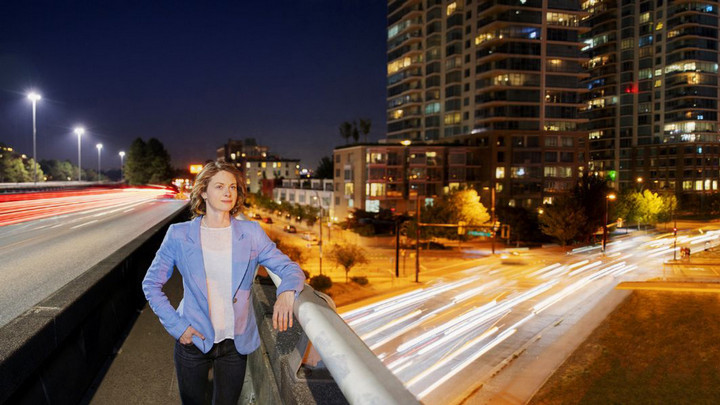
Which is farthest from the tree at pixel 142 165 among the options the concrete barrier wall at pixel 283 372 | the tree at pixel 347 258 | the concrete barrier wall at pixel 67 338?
the concrete barrier wall at pixel 283 372

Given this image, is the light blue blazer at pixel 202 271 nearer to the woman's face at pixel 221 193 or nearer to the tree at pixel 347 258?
the woman's face at pixel 221 193

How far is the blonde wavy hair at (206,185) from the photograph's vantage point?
3762mm

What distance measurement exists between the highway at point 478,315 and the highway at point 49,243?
13.8 m

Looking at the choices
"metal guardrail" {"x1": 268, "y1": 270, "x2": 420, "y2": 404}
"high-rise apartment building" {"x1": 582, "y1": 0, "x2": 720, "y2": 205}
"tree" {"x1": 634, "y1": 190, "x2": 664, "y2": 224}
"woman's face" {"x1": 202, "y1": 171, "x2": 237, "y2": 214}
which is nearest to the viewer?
"metal guardrail" {"x1": 268, "y1": 270, "x2": 420, "y2": 404}

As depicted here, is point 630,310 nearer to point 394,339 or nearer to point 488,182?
point 394,339

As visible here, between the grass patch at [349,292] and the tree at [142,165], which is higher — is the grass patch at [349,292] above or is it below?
below

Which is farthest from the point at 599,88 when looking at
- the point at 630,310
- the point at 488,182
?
the point at 630,310

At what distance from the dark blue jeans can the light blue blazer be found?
11cm

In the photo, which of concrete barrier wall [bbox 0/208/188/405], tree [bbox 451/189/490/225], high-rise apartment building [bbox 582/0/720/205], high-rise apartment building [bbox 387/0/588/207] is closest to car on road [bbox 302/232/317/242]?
tree [bbox 451/189/490/225]

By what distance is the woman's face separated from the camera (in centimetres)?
367

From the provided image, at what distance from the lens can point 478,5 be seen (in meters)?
86.2

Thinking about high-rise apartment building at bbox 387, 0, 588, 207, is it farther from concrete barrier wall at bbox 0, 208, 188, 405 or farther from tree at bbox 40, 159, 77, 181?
tree at bbox 40, 159, 77, 181

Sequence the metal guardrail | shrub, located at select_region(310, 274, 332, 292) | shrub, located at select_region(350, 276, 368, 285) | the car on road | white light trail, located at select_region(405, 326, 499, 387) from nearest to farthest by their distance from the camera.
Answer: the metal guardrail < white light trail, located at select_region(405, 326, 499, 387) < shrub, located at select_region(310, 274, 332, 292) < shrub, located at select_region(350, 276, 368, 285) < the car on road

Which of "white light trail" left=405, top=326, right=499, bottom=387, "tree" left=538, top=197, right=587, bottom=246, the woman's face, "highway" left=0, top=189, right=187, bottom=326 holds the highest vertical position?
the woman's face
